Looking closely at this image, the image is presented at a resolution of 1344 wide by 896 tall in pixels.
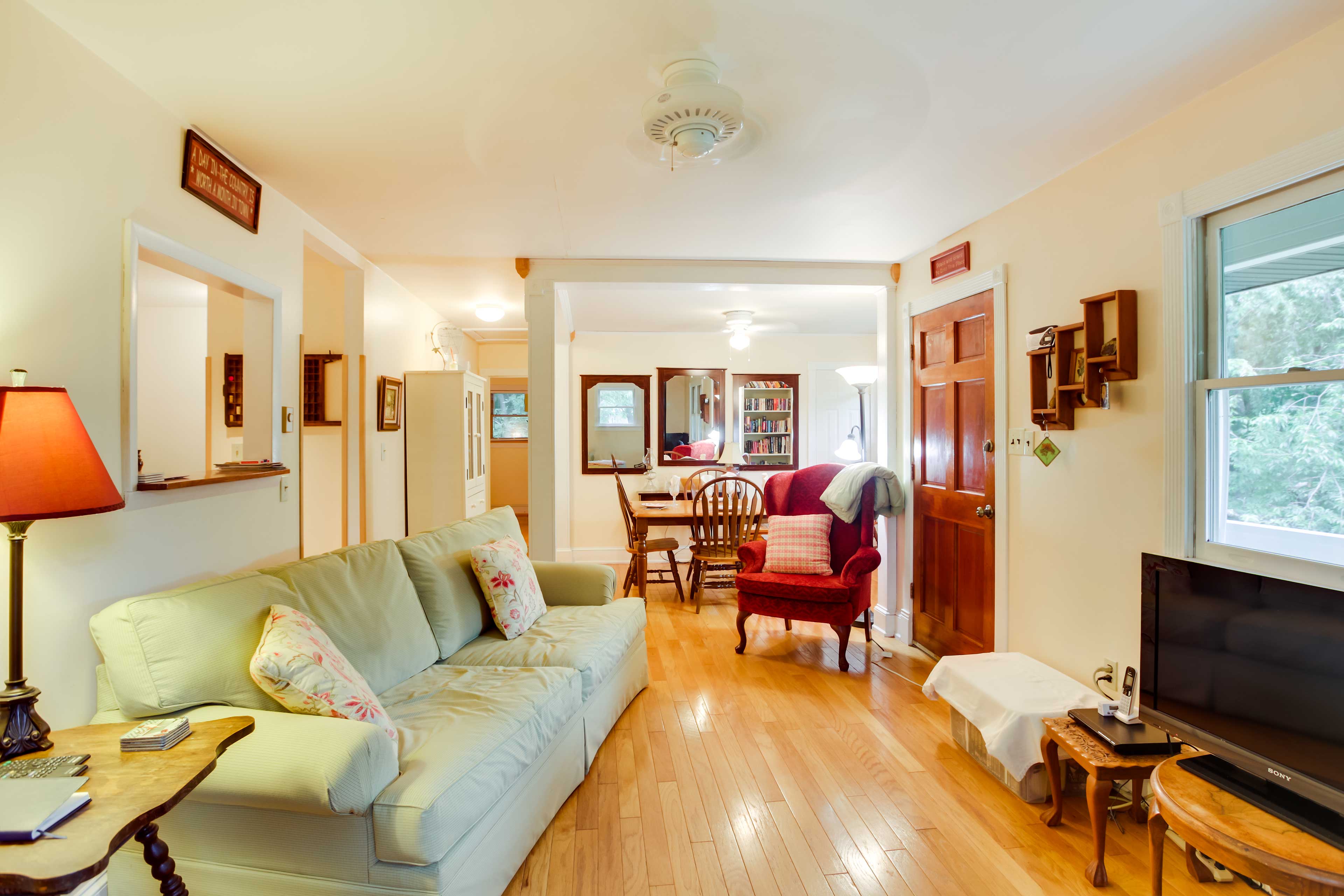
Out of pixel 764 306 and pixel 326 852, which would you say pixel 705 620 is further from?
pixel 326 852

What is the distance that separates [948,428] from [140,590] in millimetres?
3559

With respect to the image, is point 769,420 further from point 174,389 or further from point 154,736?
point 154,736

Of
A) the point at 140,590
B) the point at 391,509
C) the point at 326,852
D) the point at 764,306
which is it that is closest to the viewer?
the point at 326,852

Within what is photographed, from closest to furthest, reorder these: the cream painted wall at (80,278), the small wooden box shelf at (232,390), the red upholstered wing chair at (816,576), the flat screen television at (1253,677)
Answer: the flat screen television at (1253,677) → the cream painted wall at (80,278) → the red upholstered wing chair at (816,576) → the small wooden box shelf at (232,390)

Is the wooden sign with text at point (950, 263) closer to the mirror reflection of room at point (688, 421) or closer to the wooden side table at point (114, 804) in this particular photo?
the mirror reflection of room at point (688, 421)

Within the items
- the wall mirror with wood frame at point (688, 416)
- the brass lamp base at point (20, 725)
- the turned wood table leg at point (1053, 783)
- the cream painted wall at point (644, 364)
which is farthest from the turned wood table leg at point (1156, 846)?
the wall mirror with wood frame at point (688, 416)

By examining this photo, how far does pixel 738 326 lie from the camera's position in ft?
19.2

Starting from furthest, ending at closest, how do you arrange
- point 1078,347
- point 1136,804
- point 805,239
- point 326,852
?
point 805,239 → point 1078,347 → point 1136,804 → point 326,852

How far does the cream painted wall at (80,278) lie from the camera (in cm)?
161

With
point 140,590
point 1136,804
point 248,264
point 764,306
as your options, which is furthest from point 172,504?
point 764,306

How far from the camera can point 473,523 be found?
3238 millimetres

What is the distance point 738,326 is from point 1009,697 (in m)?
4.02

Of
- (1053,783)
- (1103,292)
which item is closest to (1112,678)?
(1053,783)

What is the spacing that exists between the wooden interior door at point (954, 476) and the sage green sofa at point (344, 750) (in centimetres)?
213
